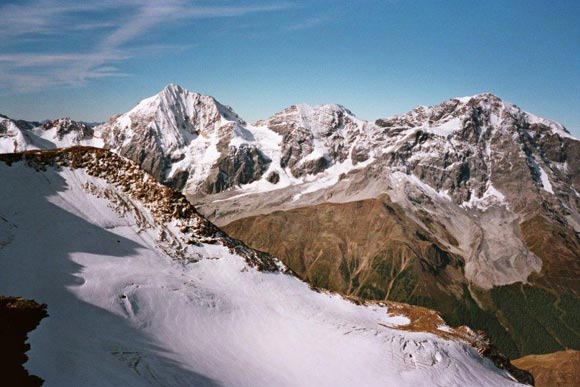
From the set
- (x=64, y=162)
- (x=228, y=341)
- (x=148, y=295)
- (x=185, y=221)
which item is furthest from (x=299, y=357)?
(x=64, y=162)

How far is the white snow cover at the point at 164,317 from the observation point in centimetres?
2462

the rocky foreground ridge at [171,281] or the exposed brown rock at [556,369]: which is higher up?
the rocky foreground ridge at [171,281]

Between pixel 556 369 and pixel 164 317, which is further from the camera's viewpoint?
pixel 556 369

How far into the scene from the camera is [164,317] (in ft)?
101

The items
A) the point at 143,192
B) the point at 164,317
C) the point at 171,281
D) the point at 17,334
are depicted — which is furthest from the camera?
the point at 143,192

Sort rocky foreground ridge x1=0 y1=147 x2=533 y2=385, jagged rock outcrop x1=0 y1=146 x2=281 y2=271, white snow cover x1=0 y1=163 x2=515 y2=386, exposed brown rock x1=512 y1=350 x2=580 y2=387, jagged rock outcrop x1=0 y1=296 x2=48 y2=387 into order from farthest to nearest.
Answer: exposed brown rock x1=512 y1=350 x2=580 y2=387 → jagged rock outcrop x1=0 y1=146 x2=281 y2=271 → rocky foreground ridge x1=0 y1=147 x2=533 y2=385 → white snow cover x1=0 y1=163 x2=515 y2=386 → jagged rock outcrop x1=0 y1=296 x2=48 y2=387

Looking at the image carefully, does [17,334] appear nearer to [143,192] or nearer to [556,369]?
[143,192]

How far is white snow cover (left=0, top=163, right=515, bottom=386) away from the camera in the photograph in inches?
969

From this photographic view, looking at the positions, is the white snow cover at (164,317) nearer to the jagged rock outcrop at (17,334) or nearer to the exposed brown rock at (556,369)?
the jagged rock outcrop at (17,334)

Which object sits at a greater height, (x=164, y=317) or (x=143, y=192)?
(x=143, y=192)

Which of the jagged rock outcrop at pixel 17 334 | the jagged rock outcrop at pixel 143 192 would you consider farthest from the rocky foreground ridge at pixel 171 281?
the jagged rock outcrop at pixel 17 334

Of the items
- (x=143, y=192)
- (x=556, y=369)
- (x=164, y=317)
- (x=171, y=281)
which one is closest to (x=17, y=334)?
(x=164, y=317)

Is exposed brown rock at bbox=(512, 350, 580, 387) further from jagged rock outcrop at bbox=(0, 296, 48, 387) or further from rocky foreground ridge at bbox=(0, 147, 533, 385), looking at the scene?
jagged rock outcrop at bbox=(0, 296, 48, 387)

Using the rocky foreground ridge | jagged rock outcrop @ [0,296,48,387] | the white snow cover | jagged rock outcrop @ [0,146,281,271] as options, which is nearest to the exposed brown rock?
the rocky foreground ridge
